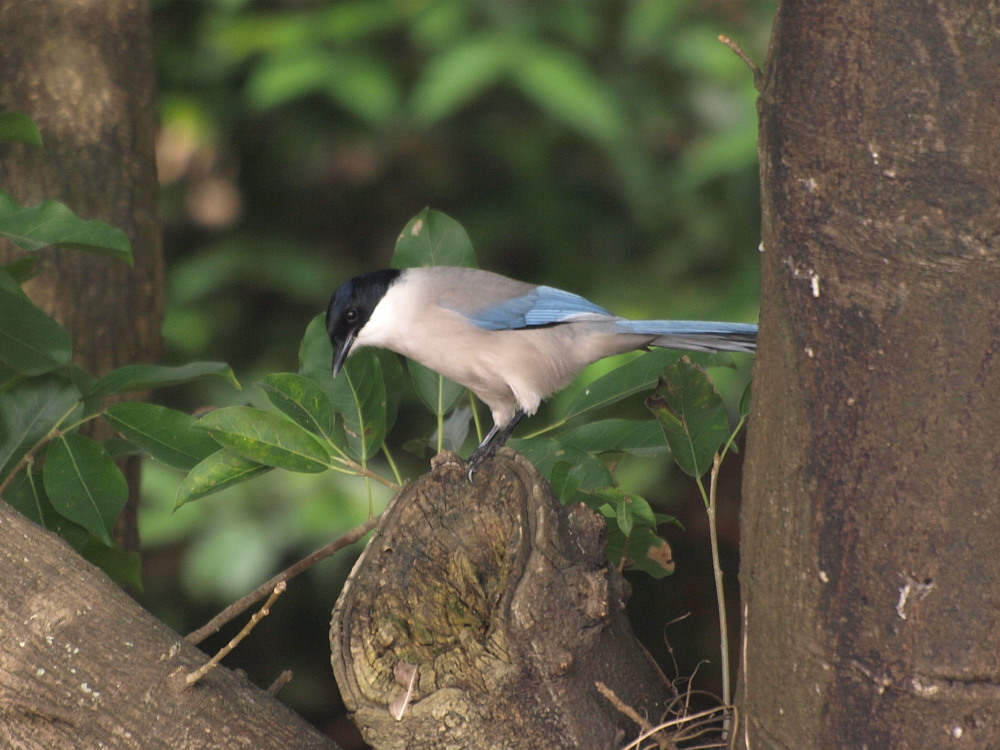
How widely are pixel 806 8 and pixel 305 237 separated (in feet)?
10.8

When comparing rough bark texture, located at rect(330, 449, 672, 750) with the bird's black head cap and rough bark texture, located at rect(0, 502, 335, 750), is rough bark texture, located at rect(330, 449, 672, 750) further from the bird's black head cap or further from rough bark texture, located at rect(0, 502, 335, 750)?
the bird's black head cap

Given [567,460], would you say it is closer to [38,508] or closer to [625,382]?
[625,382]

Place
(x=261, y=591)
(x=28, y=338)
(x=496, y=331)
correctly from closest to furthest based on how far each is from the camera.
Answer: (x=261, y=591) → (x=28, y=338) → (x=496, y=331)

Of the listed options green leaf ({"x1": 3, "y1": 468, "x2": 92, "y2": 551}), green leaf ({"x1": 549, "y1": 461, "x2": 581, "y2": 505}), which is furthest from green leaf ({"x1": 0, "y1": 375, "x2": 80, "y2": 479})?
green leaf ({"x1": 549, "y1": 461, "x2": 581, "y2": 505})

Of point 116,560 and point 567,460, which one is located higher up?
point 567,460

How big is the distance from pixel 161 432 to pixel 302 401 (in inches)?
11.6

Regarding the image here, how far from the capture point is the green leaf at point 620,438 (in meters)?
1.80

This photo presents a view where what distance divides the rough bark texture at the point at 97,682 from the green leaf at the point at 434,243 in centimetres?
77

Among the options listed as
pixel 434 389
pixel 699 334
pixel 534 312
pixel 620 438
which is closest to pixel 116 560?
pixel 434 389

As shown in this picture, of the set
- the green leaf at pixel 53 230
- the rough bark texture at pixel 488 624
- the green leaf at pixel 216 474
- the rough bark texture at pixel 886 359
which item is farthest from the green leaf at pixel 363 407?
the rough bark texture at pixel 886 359

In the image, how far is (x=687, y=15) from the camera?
3.53 m

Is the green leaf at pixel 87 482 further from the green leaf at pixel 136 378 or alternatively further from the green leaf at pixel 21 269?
the green leaf at pixel 21 269

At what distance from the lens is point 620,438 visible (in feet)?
5.93

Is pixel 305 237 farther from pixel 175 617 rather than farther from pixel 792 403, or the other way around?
pixel 792 403
